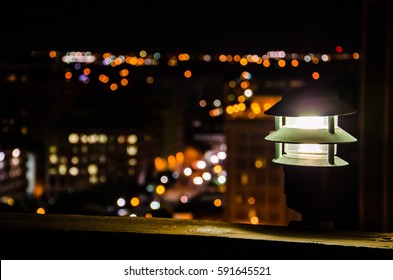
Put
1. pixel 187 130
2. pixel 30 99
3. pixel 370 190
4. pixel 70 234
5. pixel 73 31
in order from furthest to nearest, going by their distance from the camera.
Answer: pixel 187 130 → pixel 30 99 → pixel 73 31 → pixel 370 190 → pixel 70 234

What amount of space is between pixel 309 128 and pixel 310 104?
0.16 meters

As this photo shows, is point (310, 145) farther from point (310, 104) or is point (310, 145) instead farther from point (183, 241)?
point (183, 241)

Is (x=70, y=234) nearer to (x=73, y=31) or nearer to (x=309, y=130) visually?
(x=309, y=130)

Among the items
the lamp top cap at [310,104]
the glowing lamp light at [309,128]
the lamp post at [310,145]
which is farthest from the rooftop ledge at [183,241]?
the lamp top cap at [310,104]

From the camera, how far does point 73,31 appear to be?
4.03m

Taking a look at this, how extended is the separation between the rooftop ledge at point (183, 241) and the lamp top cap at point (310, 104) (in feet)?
1.56

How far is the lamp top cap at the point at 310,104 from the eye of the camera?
2463 mm

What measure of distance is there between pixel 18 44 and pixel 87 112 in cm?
6307

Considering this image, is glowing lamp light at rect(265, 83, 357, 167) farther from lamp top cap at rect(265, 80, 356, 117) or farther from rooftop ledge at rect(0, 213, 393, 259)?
rooftop ledge at rect(0, 213, 393, 259)

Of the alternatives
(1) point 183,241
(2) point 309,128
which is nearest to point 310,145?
(2) point 309,128

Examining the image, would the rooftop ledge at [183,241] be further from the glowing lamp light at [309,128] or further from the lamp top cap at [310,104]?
the lamp top cap at [310,104]

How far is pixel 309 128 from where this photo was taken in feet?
8.50

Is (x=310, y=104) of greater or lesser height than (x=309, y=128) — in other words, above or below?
above

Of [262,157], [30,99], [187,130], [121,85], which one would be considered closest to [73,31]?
[262,157]
